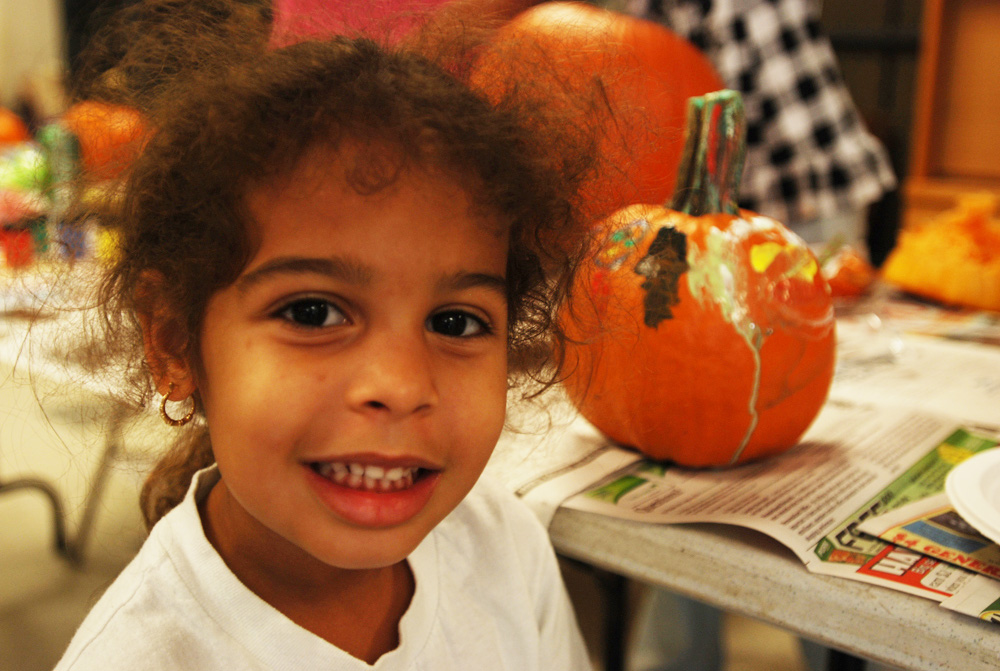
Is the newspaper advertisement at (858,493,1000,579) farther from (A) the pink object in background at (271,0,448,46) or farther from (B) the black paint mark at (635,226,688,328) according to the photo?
(A) the pink object in background at (271,0,448,46)

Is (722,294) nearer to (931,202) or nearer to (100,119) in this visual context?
(100,119)

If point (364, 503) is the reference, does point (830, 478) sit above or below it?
below

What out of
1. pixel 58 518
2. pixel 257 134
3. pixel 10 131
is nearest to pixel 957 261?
pixel 257 134

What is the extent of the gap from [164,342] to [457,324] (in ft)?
0.62

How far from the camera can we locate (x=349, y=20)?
0.54 m

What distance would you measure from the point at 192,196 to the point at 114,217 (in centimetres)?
9

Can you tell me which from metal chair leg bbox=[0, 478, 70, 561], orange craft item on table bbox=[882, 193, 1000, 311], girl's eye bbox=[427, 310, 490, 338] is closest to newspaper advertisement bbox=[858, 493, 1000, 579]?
girl's eye bbox=[427, 310, 490, 338]

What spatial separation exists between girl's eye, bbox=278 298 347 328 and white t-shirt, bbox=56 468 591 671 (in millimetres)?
162

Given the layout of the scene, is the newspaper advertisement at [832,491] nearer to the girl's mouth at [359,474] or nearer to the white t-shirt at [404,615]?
the white t-shirt at [404,615]

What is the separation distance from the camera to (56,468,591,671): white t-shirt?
487mm

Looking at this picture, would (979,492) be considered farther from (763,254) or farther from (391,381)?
(391,381)

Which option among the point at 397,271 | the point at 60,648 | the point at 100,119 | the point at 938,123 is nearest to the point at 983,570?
the point at 397,271

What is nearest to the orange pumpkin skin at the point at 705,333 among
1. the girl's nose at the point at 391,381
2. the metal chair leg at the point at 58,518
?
the girl's nose at the point at 391,381

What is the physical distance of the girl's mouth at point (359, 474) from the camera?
0.49 m
